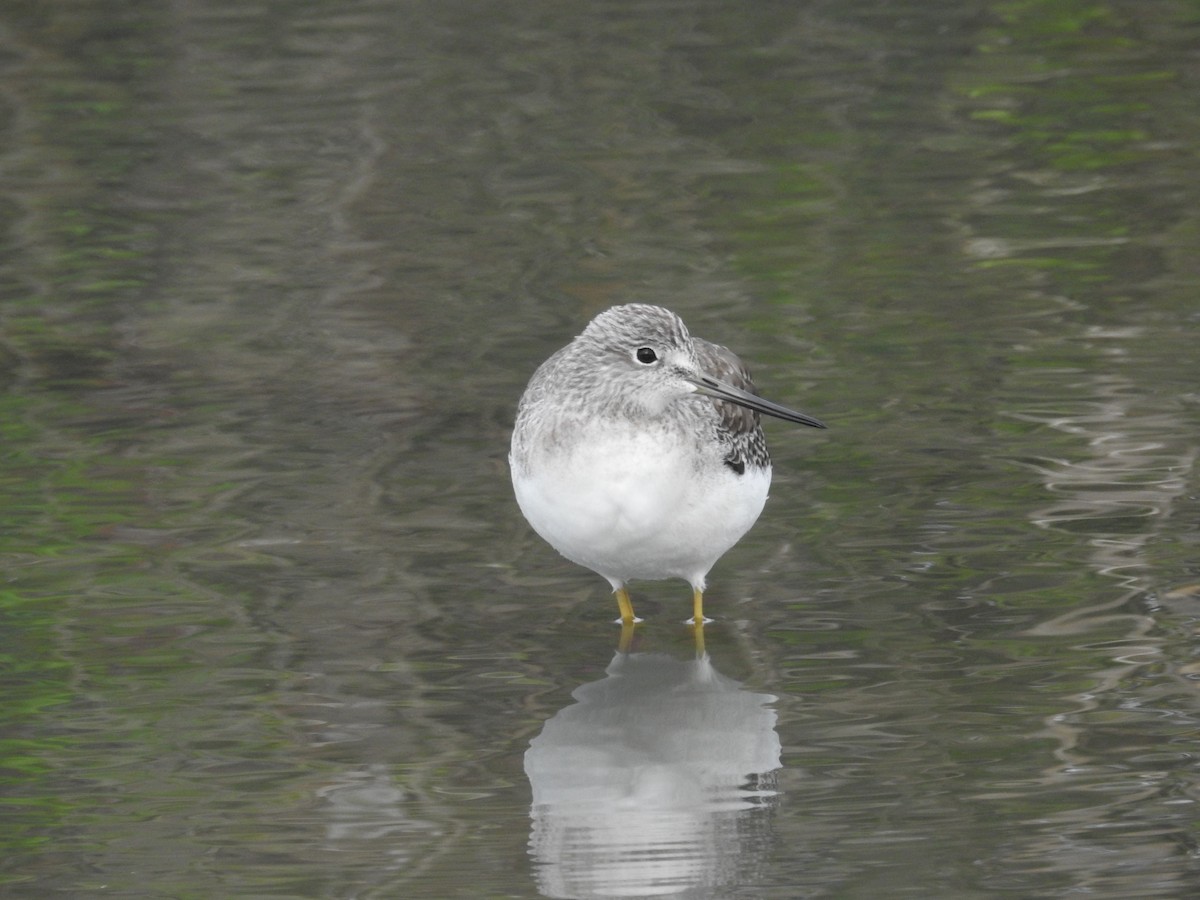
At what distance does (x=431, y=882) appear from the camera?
22.8 ft

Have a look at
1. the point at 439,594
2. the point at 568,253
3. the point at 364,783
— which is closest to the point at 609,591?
the point at 439,594

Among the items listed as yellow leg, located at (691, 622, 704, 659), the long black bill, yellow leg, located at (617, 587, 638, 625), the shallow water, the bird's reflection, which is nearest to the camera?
the bird's reflection

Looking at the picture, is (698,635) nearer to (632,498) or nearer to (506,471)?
(632,498)

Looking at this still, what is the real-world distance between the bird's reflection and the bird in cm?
55

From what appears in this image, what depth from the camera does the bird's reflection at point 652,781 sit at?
6906 mm

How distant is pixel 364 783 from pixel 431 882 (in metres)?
0.96

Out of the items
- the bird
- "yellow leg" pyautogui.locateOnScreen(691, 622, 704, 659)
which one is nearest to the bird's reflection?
"yellow leg" pyautogui.locateOnScreen(691, 622, 704, 659)

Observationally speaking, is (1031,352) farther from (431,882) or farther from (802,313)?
(431,882)

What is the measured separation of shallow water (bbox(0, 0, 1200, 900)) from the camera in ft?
24.2

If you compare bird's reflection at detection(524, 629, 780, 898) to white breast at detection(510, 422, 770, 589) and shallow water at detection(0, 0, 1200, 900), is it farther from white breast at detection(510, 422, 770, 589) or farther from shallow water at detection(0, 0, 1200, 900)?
white breast at detection(510, 422, 770, 589)

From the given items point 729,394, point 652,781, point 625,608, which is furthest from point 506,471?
point 652,781

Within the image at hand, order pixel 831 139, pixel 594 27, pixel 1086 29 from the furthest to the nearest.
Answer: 1. pixel 594 27
2. pixel 1086 29
3. pixel 831 139

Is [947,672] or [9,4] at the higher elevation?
[9,4]

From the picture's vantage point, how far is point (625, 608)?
9266 millimetres
